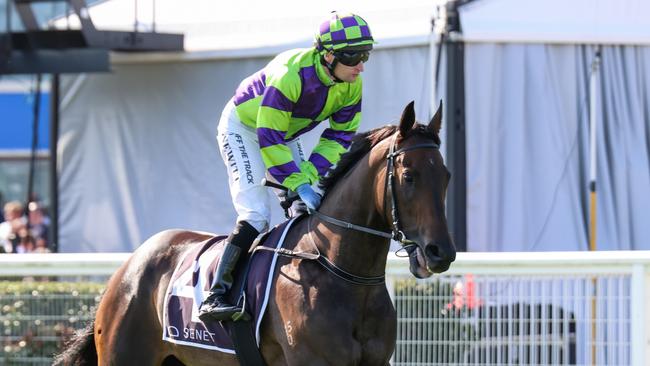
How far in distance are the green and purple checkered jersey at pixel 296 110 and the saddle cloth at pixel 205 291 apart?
0.32m

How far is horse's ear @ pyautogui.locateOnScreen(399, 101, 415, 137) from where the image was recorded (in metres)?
4.46

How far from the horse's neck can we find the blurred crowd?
6613mm

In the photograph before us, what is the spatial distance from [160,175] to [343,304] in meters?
6.00

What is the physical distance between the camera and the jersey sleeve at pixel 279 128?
4871 mm

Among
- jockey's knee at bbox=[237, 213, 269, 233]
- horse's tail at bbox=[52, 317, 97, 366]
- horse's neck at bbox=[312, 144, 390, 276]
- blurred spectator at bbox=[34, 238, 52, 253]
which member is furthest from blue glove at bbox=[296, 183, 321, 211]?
blurred spectator at bbox=[34, 238, 52, 253]

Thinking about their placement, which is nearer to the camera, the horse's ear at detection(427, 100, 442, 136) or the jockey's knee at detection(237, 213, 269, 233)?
the horse's ear at detection(427, 100, 442, 136)

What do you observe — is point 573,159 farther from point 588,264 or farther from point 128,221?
point 128,221

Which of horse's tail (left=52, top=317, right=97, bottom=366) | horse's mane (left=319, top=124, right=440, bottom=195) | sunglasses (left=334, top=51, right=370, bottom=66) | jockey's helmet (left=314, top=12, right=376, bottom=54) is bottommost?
horse's tail (left=52, top=317, right=97, bottom=366)

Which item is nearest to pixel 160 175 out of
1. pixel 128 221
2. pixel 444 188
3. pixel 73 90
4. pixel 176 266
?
pixel 128 221

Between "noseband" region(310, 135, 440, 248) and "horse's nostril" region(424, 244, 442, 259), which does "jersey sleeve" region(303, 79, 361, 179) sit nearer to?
"noseband" region(310, 135, 440, 248)

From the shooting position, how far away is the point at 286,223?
5.05m

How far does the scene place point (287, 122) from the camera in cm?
494

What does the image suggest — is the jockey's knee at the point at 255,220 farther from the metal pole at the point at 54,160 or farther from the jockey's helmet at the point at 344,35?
the metal pole at the point at 54,160

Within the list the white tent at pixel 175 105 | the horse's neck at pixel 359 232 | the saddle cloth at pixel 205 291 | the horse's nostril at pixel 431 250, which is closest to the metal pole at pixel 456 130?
the white tent at pixel 175 105
